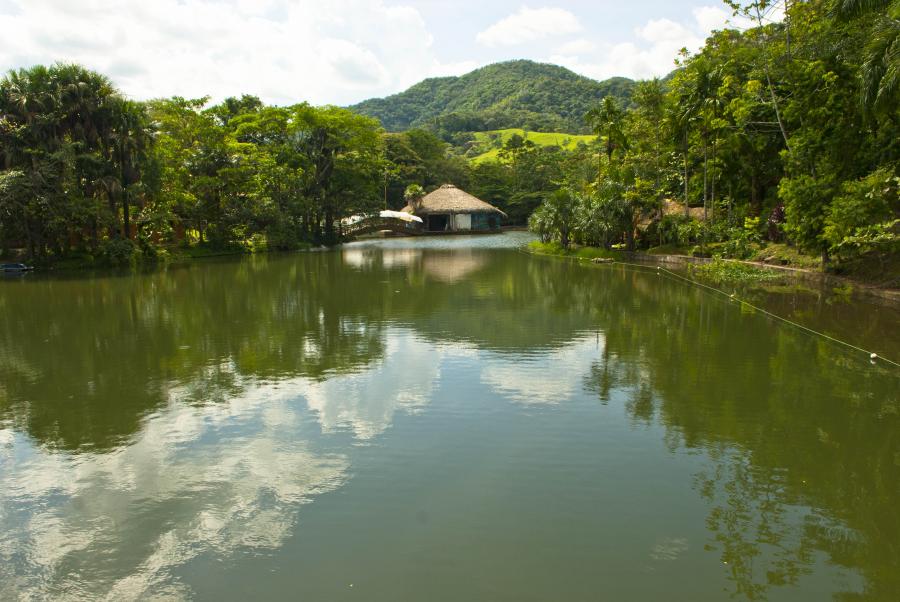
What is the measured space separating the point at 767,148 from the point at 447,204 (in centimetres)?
3754

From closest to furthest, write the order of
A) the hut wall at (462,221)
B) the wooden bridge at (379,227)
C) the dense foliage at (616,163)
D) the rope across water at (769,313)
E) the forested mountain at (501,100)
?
the rope across water at (769,313)
the dense foliage at (616,163)
the wooden bridge at (379,227)
the hut wall at (462,221)
the forested mountain at (501,100)

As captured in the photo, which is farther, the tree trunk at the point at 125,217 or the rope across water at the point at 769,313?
the tree trunk at the point at 125,217

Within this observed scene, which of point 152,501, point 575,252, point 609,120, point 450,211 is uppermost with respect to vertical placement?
point 609,120

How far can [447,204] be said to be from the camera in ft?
198

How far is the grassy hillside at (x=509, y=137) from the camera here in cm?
10062

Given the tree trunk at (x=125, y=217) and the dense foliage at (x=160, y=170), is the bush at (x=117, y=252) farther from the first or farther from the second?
the tree trunk at (x=125, y=217)

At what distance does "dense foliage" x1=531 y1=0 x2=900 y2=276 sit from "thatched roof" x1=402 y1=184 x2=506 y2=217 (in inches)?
958

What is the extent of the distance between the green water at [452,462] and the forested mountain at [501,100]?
11515 centimetres

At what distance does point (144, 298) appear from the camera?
18.5 m

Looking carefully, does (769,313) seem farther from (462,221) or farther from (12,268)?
(462,221)

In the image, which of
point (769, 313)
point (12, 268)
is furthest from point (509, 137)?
point (769, 313)

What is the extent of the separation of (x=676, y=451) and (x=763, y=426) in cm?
143

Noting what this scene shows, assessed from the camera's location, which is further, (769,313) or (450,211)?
(450,211)

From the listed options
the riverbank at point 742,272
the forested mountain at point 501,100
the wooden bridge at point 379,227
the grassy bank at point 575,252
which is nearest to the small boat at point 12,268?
the grassy bank at point 575,252
